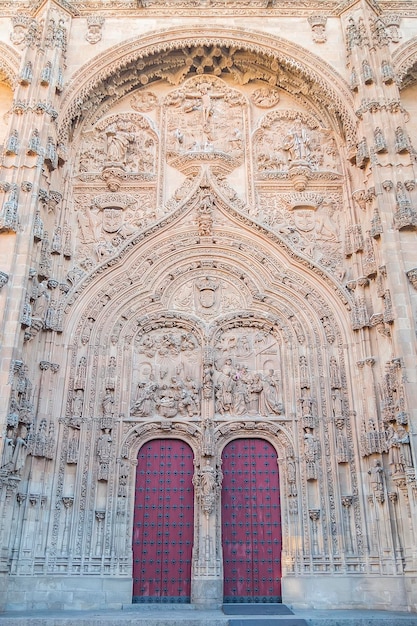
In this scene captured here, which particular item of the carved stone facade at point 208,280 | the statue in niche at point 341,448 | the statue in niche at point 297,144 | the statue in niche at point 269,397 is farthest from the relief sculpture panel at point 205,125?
the statue in niche at point 341,448

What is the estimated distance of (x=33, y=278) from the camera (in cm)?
1170

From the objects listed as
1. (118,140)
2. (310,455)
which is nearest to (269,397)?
(310,455)

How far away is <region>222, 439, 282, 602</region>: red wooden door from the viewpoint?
36.3 ft

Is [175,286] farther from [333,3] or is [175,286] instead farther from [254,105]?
[333,3]

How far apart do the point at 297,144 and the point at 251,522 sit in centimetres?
888

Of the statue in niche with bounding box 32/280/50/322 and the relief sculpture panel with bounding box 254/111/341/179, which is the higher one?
the relief sculpture panel with bounding box 254/111/341/179

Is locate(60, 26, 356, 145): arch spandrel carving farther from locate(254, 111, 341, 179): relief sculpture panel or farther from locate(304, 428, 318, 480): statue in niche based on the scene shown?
locate(304, 428, 318, 480): statue in niche

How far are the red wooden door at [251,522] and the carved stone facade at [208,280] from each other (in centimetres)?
28

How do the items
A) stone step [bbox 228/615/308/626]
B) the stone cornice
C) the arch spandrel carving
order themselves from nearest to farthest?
stone step [bbox 228/615/308/626]
the arch spandrel carving
the stone cornice

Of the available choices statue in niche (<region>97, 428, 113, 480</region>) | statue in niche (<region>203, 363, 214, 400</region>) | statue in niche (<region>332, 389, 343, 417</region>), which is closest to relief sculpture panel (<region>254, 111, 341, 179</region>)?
statue in niche (<region>203, 363, 214, 400</region>)

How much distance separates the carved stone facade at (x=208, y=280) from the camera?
→ 10805 mm

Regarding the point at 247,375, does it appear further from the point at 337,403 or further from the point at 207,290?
the point at 207,290

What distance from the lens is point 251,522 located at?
11.5 meters

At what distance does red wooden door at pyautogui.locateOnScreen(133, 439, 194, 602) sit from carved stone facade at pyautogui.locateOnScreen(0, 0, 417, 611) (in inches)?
9.9
